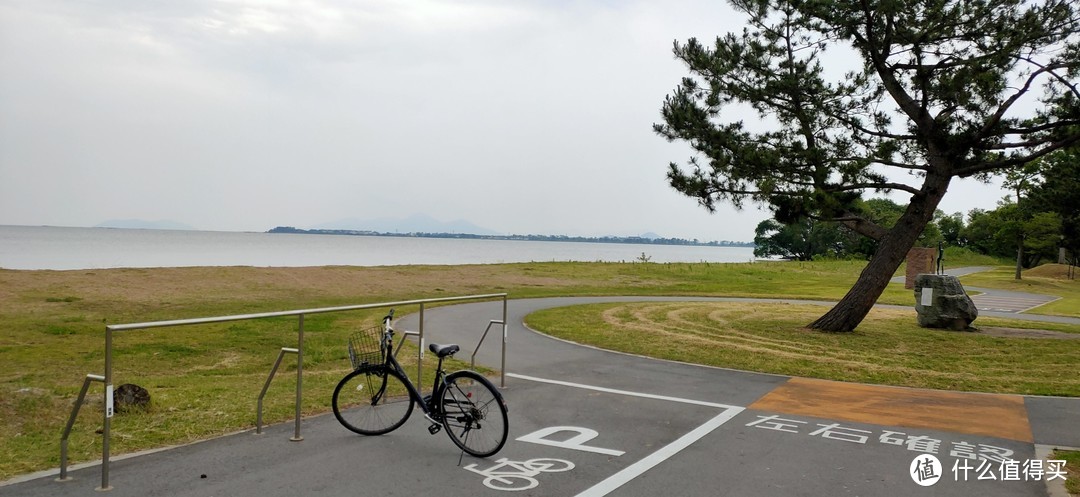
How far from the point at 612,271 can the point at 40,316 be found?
90.0 ft

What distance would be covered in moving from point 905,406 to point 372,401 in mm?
6241

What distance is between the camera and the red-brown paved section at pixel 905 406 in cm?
762

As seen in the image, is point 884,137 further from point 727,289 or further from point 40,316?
point 40,316

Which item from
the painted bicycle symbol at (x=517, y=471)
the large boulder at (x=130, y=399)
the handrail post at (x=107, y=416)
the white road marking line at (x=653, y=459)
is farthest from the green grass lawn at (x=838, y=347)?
the handrail post at (x=107, y=416)

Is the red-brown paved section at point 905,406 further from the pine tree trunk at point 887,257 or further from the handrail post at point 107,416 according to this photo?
the pine tree trunk at point 887,257

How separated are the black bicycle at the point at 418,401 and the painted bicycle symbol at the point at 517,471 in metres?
0.27

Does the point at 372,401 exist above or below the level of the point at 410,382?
below

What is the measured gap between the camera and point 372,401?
6.50 m

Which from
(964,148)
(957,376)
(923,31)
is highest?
(923,31)

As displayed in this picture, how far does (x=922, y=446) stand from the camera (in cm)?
664

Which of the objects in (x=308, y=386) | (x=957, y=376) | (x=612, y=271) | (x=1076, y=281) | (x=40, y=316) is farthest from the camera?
(x=1076, y=281)

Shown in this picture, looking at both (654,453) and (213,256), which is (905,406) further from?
(213,256)

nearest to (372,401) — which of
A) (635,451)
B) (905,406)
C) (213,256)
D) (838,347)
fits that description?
(635,451)

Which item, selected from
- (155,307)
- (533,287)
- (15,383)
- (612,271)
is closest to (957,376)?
(15,383)
